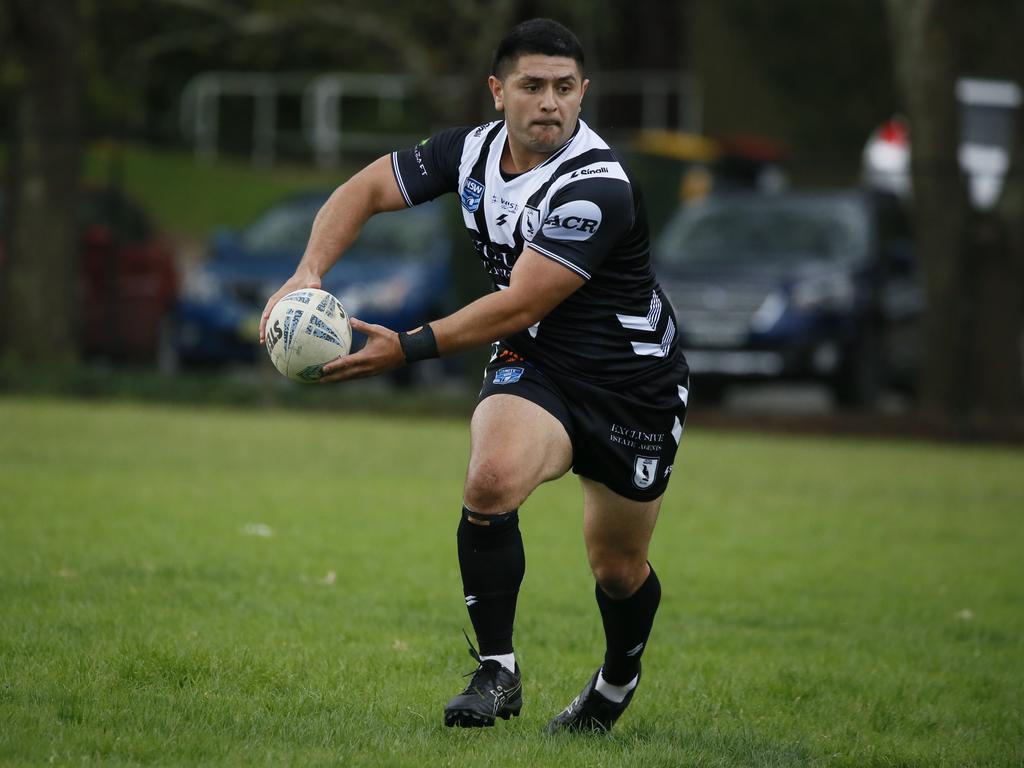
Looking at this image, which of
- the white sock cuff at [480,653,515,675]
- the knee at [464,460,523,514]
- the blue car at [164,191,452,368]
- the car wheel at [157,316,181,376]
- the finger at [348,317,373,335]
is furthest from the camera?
the car wheel at [157,316,181,376]

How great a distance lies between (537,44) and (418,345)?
3.51 ft

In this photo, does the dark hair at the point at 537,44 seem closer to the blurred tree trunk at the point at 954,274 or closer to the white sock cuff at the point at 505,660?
the white sock cuff at the point at 505,660

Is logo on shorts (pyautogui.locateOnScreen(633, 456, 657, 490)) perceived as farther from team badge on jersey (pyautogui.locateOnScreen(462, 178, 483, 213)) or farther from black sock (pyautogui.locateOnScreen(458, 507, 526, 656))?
team badge on jersey (pyautogui.locateOnScreen(462, 178, 483, 213))

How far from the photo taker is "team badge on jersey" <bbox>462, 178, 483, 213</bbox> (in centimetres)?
544

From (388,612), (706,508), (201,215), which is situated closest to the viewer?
(388,612)

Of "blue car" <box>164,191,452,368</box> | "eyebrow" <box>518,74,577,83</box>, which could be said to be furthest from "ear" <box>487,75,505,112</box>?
"blue car" <box>164,191,452,368</box>

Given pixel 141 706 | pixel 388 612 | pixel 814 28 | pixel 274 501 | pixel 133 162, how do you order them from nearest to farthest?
pixel 141 706, pixel 388 612, pixel 274 501, pixel 133 162, pixel 814 28

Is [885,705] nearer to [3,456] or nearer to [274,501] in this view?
[274,501]

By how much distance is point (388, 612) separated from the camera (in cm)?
719

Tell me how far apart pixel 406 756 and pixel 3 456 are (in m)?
7.90

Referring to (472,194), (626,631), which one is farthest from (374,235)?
(626,631)

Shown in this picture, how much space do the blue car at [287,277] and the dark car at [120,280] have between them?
2.21ft

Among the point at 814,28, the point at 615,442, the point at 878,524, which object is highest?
the point at 814,28

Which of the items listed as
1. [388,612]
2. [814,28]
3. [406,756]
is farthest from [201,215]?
[406,756]
